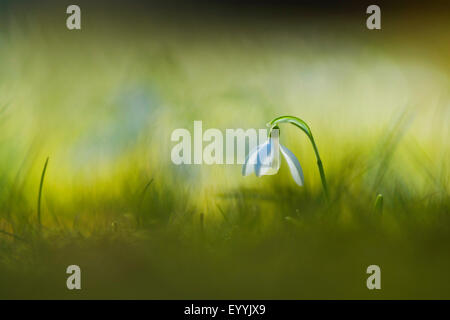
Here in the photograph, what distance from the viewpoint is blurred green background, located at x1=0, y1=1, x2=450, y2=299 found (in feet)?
2.95

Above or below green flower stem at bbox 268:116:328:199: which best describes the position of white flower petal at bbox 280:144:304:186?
below

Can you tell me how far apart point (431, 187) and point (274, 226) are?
39cm

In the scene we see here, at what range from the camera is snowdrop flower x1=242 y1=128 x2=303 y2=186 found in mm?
906

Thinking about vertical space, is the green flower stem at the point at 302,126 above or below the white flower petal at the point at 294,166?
above

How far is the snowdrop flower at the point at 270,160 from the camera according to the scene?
906 mm

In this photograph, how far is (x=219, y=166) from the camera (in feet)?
3.03

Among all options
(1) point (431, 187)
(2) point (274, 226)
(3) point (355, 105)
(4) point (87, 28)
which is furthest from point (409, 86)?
(4) point (87, 28)

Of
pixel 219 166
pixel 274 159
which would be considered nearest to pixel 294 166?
pixel 274 159

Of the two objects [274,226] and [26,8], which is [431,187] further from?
[26,8]

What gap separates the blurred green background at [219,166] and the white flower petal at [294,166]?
2 centimetres

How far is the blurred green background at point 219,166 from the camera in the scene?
0.90 m

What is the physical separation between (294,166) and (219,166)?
7.0 inches

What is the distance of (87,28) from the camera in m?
0.97
